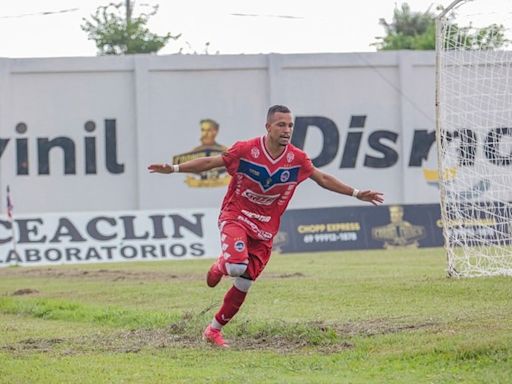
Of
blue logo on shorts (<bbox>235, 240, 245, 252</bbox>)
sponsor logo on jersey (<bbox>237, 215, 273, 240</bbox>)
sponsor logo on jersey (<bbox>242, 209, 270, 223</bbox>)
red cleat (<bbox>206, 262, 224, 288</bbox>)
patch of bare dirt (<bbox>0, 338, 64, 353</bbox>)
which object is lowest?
patch of bare dirt (<bbox>0, 338, 64, 353</bbox>)

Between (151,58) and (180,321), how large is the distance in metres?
30.6

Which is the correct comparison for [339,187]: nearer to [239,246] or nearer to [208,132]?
[239,246]

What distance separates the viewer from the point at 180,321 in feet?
46.2

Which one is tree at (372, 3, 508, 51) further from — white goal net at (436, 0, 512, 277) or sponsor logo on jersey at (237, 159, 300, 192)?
sponsor logo on jersey at (237, 159, 300, 192)

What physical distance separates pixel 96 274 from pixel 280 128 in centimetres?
1388

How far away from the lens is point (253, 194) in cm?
1238

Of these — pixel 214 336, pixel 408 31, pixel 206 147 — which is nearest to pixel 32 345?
pixel 214 336

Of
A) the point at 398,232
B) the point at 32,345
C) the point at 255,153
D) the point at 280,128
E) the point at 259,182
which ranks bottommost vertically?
the point at 398,232

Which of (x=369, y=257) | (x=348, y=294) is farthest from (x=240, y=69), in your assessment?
(x=348, y=294)

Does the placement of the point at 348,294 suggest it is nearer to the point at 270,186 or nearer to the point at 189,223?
the point at 270,186

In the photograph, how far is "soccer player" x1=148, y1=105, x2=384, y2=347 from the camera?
12.2 meters

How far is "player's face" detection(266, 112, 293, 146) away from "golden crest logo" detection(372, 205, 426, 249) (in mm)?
22378

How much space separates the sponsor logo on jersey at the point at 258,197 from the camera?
12.4 meters

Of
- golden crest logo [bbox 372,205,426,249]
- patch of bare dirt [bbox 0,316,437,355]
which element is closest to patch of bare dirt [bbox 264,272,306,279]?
patch of bare dirt [bbox 0,316,437,355]
